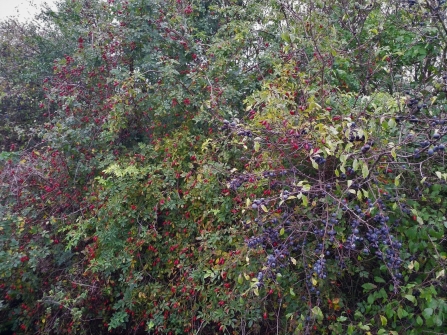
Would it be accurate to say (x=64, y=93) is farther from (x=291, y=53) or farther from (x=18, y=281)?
(x=291, y=53)

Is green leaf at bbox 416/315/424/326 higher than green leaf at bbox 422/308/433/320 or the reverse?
the reverse

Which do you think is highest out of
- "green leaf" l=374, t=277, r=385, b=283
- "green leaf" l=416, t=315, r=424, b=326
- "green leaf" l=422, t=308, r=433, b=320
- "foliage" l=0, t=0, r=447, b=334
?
"foliage" l=0, t=0, r=447, b=334

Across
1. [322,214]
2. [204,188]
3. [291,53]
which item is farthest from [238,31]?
[322,214]

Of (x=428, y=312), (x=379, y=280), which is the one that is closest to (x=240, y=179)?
(x=379, y=280)

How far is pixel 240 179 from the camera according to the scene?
89.4 inches

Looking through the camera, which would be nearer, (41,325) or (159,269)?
(159,269)

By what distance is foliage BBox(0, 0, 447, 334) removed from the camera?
6.30 ft

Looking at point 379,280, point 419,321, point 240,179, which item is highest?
point 240,179

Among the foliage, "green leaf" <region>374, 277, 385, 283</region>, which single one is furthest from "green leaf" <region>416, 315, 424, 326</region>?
"green leaf" <region>374, 277, 385, 283</region>

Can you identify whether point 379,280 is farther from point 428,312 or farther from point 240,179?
point 240,179

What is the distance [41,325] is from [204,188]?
86.3 inches

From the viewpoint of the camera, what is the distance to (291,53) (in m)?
2.85

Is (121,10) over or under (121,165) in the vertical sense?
over

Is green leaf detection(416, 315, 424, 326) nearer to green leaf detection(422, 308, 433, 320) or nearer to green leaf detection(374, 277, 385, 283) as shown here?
green leaf detection(422, 308, 433, 320)
